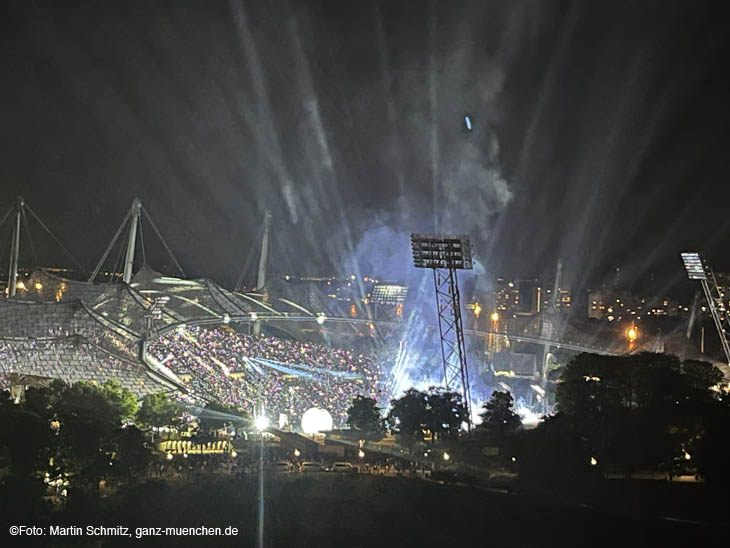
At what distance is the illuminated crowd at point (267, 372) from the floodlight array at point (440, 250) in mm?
5729

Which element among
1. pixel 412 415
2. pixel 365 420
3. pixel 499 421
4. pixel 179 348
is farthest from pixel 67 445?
pixel 179 348

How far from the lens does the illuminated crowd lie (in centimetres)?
2158

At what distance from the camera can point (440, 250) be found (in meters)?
20.8

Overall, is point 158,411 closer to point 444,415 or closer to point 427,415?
point 427,415

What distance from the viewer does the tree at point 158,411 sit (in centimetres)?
1636

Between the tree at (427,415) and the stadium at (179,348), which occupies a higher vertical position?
the stadium at (179,348)

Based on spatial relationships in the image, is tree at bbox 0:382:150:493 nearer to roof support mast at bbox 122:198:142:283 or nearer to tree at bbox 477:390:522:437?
tree at bbox 477:390:522:437

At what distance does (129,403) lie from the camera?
1656 centimetres

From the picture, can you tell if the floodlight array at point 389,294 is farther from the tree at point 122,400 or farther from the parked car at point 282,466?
the parked car at point 282,466

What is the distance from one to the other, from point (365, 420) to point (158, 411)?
508 cm

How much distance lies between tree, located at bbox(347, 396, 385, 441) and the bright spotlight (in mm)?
2186

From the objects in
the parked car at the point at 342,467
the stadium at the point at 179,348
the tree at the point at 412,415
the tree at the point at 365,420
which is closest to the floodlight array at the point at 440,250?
the tree at the point at 412,415

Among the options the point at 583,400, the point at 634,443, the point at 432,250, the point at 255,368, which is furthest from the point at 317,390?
the point at 634,443

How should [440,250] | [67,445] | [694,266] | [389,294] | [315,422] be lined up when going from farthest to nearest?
[389,294], [694,266], [440,250], [315,422], [67,445]
